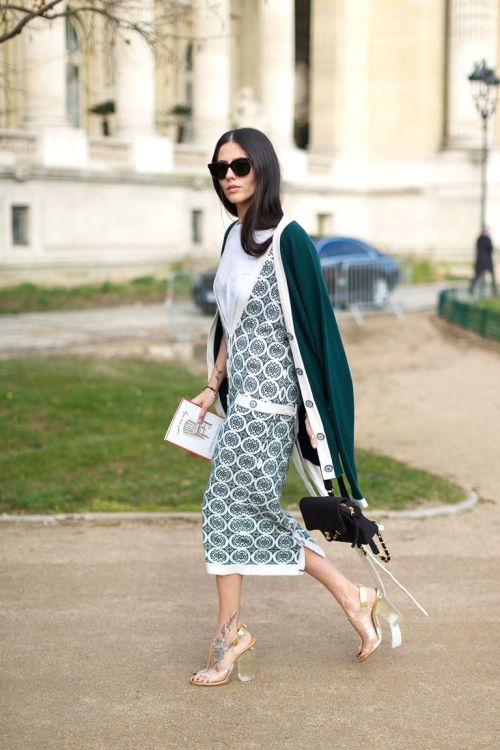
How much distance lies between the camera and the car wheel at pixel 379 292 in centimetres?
2239

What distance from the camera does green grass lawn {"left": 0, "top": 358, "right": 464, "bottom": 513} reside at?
26.9 ft

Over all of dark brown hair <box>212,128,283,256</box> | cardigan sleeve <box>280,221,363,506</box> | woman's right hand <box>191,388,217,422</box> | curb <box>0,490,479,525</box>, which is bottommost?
curb <box>0,490,479,525</box>

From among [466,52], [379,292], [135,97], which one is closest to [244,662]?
[379,292]

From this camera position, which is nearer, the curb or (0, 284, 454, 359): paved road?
the curb

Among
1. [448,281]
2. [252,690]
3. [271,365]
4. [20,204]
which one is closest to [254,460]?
[271,365]

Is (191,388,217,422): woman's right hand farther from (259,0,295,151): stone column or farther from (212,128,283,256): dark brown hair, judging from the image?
(259,0,295,151): stone column

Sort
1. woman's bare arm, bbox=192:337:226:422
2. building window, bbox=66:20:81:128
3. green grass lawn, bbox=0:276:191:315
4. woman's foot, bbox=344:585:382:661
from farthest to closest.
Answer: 1. building window, bbox=66:20:81:128
2. green grass lawn, bbox=0:276:191:315
3. woman's bare arm, bbox=192:337:226:422
4. woman's foot, bbox=344:585:382:661

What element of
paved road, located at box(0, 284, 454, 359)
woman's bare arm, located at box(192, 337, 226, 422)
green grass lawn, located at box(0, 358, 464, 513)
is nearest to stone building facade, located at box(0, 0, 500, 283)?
paved road, located at box(0, 284, 454, 359)

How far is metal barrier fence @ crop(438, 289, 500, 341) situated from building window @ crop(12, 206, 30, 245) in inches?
389

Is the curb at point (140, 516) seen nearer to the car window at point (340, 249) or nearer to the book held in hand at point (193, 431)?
the book held in hand at point (193, 431)

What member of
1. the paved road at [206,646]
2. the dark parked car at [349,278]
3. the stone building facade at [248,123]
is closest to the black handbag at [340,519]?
the paved road at [206,646]

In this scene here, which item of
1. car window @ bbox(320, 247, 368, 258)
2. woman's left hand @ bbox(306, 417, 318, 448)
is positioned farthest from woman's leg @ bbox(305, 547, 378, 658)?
car window @ bbox(320, 247, 368, 258)

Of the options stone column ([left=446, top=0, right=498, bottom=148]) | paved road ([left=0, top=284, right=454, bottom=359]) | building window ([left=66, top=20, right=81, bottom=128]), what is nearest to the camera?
paved road ([left=0, top=284, right=454, bottom=359])

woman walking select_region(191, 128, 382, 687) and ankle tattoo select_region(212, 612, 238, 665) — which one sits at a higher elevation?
woman walking select_region(191, 128, 382, 687)
